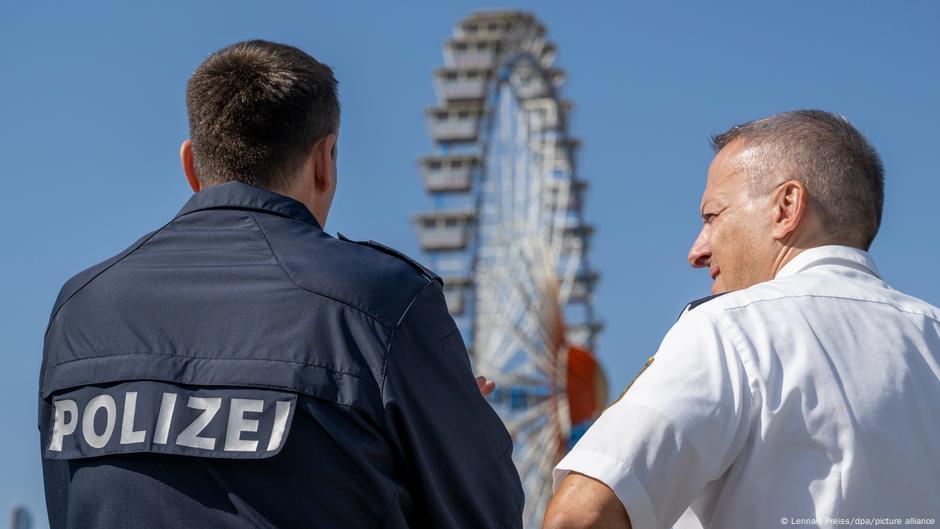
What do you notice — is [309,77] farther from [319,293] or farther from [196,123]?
[319,293]

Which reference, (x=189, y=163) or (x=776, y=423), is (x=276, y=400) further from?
(x=776, y=423)

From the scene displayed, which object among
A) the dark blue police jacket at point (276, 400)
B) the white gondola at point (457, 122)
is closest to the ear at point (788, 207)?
the dark blue police jacket at point (276, 400)

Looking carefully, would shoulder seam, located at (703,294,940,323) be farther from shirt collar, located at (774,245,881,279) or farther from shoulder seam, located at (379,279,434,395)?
shoulder seam, located at (379,279,434,395)

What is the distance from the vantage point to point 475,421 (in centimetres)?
229

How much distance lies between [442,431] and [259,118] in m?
0.71

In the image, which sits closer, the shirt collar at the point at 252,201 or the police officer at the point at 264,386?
the police officer at the point at 264,386

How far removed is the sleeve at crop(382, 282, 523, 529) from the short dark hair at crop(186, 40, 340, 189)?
1.38 feet

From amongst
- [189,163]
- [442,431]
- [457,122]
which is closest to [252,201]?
[189,163]

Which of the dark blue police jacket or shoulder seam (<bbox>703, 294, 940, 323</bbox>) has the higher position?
shoulder seam (<bbox>703, 294, 940, 323</bbox>)

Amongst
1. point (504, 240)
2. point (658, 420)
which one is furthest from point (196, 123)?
point (504, 240)

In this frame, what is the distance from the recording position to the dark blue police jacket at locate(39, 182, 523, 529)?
2191mm

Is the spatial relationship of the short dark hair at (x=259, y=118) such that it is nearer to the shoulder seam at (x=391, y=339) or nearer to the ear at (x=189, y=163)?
the ear at (x=189, y=163)

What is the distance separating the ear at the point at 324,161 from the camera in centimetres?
254

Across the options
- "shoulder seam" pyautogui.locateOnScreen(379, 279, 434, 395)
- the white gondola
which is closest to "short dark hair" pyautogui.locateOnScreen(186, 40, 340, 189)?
"shoulder seam" pyautogui.locateOnScreen(379, 279, 434, 395)
